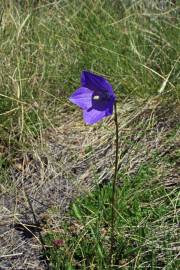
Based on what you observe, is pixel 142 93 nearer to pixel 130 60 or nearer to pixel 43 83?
pixel 130 60

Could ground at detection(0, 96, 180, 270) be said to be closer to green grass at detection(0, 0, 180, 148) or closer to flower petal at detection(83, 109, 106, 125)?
green grass at detection(0, 0, 180, 148)

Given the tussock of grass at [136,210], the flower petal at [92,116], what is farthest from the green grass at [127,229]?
the flower petal at [92,116]

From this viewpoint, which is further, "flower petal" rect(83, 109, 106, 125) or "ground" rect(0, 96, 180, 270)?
"ground" rect(0, 96, 180, 270)

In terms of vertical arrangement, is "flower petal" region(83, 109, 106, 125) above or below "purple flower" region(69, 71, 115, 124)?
below

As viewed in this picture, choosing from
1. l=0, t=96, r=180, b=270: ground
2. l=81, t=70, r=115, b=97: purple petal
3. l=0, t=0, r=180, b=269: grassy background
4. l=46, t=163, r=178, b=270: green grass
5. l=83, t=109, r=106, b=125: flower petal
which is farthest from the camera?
l=0, t=96, r=180, b=270: ground

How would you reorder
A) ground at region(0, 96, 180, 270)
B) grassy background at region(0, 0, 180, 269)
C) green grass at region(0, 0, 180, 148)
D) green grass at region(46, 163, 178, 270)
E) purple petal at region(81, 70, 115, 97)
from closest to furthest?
purple petal at region(81, 70, 115, 97), green grass at region(46, 163, 178, 270), grassy background at region(0, 0, 180, 269), ground at region(0, 96, 180, 270), green grass at region(0, 0, 180, 148)

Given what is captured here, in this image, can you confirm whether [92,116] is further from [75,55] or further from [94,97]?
[75,55]

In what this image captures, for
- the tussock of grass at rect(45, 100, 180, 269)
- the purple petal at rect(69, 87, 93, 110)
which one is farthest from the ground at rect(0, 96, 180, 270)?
the purple petal at rect(69, 87, 93, 110)

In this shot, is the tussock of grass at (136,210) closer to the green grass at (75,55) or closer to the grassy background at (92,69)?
the grassy background at (92,69)
